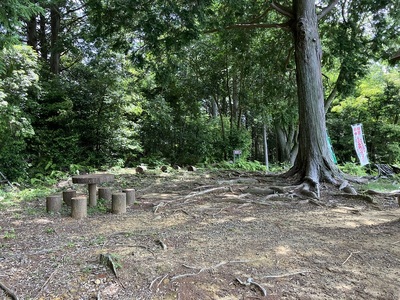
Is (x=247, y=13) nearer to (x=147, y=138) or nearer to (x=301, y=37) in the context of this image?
(x=301, y=37)

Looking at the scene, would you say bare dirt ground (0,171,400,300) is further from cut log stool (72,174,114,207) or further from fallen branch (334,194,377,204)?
cut log stool (72,174,114,207)

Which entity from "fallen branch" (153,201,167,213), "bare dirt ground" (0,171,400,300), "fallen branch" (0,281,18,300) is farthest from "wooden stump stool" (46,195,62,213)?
"fallen branch" (0,281,18,300)

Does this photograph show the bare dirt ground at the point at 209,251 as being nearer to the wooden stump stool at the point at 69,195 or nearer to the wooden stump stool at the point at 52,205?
the wooden stump stool at the point at 52,205

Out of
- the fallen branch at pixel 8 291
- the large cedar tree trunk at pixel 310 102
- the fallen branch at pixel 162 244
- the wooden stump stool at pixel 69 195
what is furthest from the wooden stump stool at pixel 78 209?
the large cedar tree trunk at pixel 310 102

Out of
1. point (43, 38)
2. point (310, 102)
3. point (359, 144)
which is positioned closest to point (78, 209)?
point (310, 102)

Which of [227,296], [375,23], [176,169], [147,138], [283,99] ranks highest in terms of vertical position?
[375,23]

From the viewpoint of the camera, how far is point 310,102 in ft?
21.6

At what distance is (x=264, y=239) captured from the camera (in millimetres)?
3371

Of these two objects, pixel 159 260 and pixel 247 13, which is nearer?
pixel 159 260

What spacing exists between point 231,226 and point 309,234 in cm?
97

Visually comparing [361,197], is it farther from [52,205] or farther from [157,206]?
[52,205]

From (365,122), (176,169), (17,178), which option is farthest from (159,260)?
(365,122)

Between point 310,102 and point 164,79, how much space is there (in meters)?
3.92

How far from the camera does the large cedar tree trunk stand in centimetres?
641
